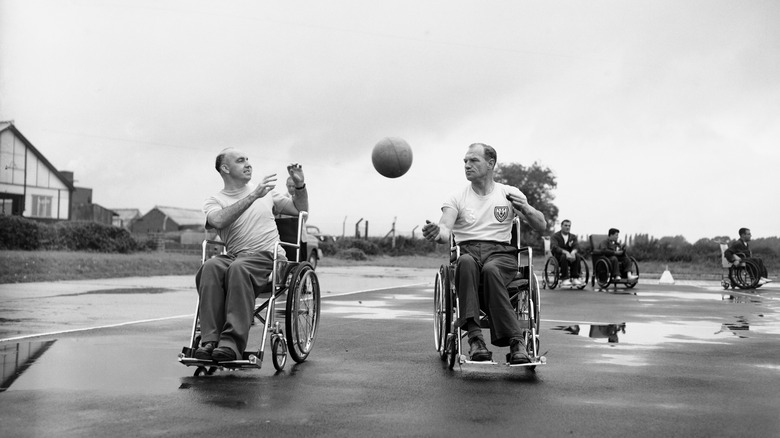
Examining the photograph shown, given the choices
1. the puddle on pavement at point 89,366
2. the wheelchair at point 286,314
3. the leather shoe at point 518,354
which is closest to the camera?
the puddle on pavement at point 89,366

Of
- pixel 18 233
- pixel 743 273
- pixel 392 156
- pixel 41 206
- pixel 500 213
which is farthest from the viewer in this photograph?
pixel 41 206

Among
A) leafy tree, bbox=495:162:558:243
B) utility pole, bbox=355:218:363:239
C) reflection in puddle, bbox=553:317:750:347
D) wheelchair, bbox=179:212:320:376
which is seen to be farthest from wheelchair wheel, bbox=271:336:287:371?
leafy tree, bbox=495:162:558:243

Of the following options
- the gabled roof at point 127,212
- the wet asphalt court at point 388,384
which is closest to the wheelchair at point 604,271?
the wet asphalt court at point 388,384

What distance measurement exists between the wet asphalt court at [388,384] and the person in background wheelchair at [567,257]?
8170 millimetres

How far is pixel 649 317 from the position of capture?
10.8 meters

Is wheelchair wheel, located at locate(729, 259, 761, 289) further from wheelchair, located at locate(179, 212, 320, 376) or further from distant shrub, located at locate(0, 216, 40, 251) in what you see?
distant shrub, located at locate(0, 216, 40, 251)

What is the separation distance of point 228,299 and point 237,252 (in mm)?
661

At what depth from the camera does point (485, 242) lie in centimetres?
641

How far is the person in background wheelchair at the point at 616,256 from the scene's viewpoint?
18344 mm

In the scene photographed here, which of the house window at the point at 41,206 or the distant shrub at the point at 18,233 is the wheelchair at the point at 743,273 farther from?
the house window at the point at 41,206

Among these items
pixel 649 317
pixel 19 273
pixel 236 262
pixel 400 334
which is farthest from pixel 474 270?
pixel 19 273

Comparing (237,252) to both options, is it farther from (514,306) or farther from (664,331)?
(664,331)

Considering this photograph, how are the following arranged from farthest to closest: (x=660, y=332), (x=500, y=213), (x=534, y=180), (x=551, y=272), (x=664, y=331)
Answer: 1. (x=534, y=180)
2. (x=551, y=272)
3. (x=664, y=331)
4. (x=660, y=332)
5. (x=500, y=213)

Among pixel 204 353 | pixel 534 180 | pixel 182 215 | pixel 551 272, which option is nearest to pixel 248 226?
pixel 204 353
